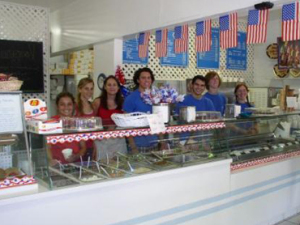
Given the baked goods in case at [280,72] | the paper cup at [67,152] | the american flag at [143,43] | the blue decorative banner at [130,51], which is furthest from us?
the baked goods in case at [280,72]

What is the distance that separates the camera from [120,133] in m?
2.63

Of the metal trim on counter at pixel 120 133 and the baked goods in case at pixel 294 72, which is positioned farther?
the baked goods in case at pixel 294 72

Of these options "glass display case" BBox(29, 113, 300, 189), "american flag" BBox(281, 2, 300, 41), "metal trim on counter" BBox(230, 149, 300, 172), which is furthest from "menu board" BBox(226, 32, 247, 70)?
"american flag" BBox(281, 2, 300, 41)

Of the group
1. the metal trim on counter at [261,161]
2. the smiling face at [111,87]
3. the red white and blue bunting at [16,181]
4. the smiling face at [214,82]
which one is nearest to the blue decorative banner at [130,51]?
the smiling face at [214,82]

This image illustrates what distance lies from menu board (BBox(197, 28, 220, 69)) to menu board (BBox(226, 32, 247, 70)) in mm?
408

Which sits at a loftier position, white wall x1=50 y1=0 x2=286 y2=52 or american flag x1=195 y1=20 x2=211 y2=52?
white wall x1=50 y1=0 x2=286 y2=52

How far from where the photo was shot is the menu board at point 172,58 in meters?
6.64

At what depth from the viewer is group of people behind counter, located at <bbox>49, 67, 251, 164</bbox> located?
2.81 meters

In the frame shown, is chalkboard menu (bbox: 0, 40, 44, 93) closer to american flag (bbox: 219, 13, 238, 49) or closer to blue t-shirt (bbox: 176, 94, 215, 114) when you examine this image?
blue t-shirt (bbox: 176, 94, 215, 114)

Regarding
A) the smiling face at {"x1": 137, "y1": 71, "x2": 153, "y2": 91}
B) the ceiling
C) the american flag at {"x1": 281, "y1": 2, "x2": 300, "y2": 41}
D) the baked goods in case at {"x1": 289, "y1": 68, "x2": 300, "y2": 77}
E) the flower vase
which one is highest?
the ceiling

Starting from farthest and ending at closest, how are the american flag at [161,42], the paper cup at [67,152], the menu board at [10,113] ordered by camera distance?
the american flag at [161,42] < the paper cup at [67,152] < the menu board at [10,113]

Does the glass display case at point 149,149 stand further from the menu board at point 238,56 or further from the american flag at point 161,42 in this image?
the menu board at point 238,56

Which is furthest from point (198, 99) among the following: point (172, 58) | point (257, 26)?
point (172, 58)

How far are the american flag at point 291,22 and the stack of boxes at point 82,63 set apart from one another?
4.95m
